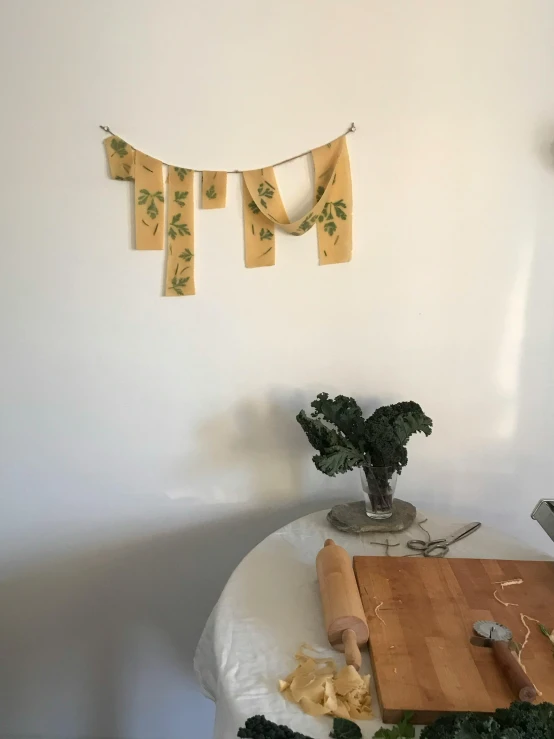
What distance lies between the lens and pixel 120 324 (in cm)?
153

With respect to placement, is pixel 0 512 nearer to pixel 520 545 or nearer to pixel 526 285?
pixel 520 545

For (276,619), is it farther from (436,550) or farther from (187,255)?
(187,255)

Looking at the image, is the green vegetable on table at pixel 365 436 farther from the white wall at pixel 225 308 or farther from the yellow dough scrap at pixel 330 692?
the yellow dough scrap at pixel 330 692

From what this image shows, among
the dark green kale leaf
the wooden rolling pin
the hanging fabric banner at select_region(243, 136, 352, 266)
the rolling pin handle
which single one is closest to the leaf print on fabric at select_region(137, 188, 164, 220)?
the hanging fabric banner at select_region(243, 136, 352, 266)

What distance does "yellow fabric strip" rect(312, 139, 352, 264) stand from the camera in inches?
55.9

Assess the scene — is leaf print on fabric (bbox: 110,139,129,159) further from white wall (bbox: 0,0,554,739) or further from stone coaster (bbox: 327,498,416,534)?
stone coaster (bbox: 327,498,416,534)

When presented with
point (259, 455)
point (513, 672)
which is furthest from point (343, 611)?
point (259, 455)

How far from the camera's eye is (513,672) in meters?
0.89

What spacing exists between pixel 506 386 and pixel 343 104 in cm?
80

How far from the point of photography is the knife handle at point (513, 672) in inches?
33.8

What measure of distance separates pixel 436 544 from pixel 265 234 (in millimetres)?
827

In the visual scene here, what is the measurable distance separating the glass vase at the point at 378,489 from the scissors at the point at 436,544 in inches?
3.9

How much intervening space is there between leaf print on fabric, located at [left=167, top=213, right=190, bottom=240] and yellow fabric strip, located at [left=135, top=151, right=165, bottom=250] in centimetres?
2

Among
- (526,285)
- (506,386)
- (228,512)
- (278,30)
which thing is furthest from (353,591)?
(278,30)
